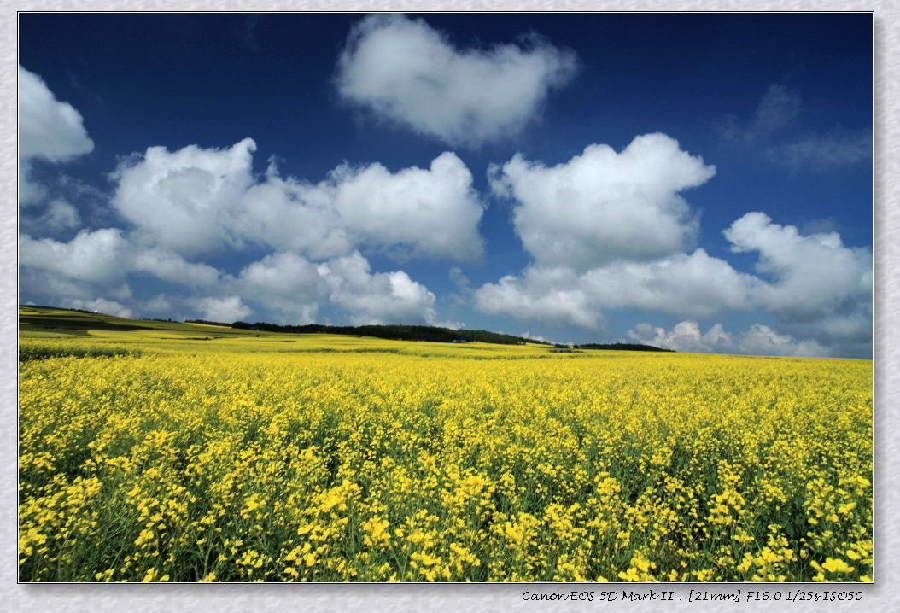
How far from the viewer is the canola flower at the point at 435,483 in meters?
3.05

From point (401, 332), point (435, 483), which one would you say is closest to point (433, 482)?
point (435, 483)

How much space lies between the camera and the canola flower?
305cm

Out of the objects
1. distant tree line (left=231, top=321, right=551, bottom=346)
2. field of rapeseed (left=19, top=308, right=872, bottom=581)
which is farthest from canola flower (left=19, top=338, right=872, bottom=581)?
distant tree line (left=231, top=321, right=551, bottom=346)

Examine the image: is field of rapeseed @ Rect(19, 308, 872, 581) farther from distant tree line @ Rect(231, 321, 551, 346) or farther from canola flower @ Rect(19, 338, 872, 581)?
distant tree line @ Rect(231, 321, 551, 346)

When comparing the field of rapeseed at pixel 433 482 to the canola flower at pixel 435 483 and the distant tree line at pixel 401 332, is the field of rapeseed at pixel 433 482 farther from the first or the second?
the distant tree line at pixel 401 332

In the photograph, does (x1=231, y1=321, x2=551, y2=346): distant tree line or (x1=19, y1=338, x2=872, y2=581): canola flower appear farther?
(x1=231, y1=321, x2=551, y2=346): distant tree line

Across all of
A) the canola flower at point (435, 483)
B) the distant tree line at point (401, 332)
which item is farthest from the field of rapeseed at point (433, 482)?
the distant tree line at point (401, 332)

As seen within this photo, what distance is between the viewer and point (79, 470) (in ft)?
14.5

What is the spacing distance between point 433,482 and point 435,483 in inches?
2.4

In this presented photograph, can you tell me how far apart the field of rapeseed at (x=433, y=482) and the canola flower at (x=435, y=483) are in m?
0.03

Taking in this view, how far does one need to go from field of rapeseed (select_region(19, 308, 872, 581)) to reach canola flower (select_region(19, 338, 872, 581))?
0.09 feet

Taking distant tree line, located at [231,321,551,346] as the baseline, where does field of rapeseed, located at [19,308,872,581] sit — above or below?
below
